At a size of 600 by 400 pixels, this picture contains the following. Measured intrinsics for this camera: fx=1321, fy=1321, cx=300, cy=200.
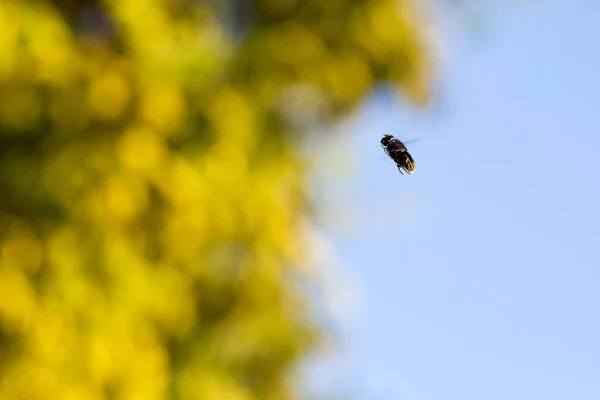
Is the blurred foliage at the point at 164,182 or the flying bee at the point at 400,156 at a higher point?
the blurred foliage at the point at 164,182

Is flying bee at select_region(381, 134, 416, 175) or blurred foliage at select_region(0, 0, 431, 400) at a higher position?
blurred foliage at select_region(0, 0, 431, 400)

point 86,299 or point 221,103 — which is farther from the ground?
point 221,103

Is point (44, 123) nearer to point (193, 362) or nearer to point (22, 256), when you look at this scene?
point (22, 256)

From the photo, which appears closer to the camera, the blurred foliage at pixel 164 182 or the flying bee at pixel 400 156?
the flying bee at pixel 400 156

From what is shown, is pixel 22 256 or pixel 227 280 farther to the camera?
pixel 227 280

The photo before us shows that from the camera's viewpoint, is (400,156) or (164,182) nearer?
(400,156)

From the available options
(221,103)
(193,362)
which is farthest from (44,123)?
(193,362)

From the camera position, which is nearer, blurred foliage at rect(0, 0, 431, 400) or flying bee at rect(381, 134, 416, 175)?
flying bee at rect(381, 134, 416, 175)

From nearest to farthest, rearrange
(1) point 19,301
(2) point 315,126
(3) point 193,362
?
(1) point 19,301, (3) point 193,362, (2) point 315,126
